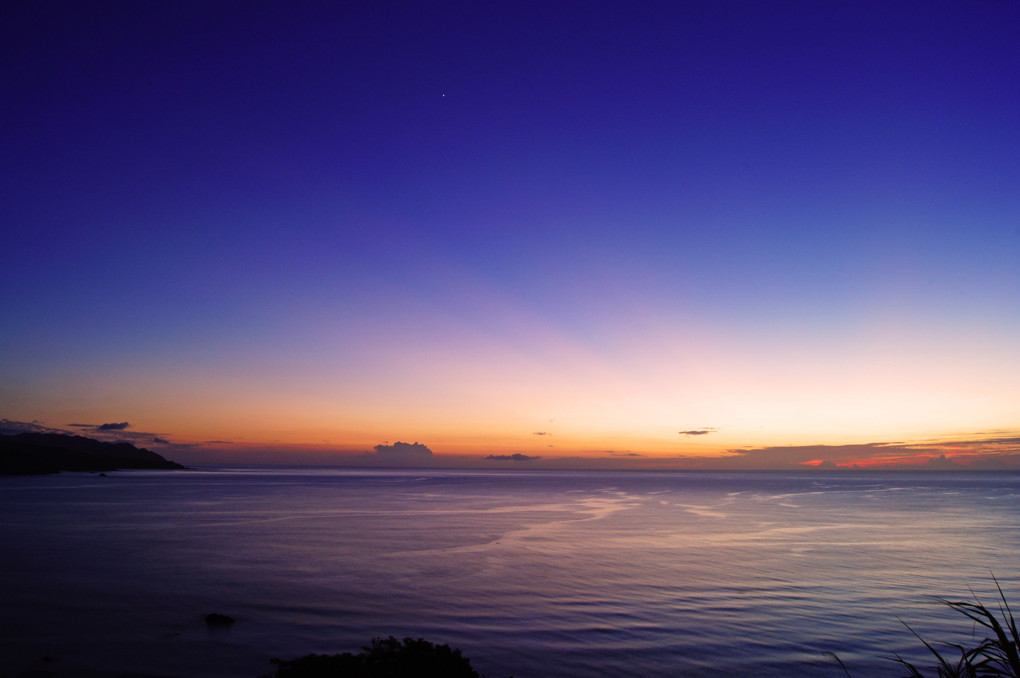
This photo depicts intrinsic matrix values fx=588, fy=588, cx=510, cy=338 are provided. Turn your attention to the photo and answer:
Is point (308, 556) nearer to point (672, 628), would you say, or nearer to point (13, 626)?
point (13, 626)

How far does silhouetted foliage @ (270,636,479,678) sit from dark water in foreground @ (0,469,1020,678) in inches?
102

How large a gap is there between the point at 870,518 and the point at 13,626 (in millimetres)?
58747

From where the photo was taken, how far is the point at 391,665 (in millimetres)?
10875

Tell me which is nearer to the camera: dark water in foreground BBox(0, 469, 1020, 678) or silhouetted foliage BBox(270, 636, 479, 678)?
silhouetted foliage BBox(270, 636, 479, 678)

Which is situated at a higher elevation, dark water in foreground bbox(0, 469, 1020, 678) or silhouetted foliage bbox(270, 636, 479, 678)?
silhouetted foliage bbox(270, 636, 479, 678)

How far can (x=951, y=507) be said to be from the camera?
222 ft

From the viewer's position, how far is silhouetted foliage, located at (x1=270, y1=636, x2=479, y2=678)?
412 inches

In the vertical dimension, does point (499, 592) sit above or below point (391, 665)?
below

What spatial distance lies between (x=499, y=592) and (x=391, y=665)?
11217 millimetres

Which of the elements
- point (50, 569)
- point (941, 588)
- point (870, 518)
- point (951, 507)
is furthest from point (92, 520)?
point (951, 507)

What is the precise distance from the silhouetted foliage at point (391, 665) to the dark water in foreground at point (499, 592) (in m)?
2.60

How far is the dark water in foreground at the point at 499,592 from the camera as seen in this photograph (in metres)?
14.5

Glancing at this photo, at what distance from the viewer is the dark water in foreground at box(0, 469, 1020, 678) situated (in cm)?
1448

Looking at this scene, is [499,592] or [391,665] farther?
[499,592]
